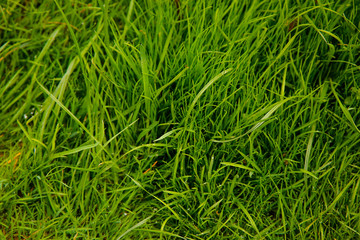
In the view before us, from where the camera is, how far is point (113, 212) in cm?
186

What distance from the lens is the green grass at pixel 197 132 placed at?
6.10ft

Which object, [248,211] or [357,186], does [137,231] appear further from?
[357,186]

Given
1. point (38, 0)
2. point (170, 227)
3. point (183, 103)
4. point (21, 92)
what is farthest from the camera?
point (38, 0)

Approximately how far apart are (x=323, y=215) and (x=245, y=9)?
4.33 ft

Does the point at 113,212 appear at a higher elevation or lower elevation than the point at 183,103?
lower

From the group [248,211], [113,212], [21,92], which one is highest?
[21,92]

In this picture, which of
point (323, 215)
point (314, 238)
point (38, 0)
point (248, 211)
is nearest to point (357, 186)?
point (323, 215)

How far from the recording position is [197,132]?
1.93m

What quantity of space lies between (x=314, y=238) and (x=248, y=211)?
1.19ft

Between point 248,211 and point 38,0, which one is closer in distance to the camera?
point 248,211

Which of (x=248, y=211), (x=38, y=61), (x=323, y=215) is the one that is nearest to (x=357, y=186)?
(x=323, y=215)

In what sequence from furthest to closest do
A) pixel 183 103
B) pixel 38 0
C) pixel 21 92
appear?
pixel 38 0, pixel 21 92, pixel 183 103

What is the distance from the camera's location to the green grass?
1859 millimetres

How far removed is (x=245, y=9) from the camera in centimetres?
227
